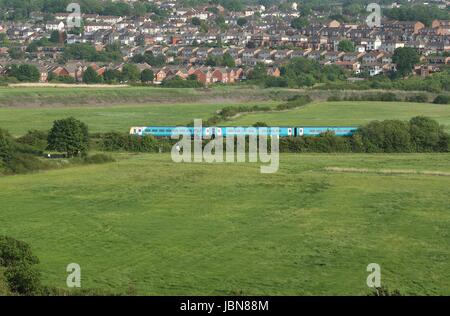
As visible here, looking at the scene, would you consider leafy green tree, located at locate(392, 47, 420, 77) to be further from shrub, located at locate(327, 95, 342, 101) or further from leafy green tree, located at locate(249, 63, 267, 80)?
shrub, located at locate(327, 95, 342, 101)

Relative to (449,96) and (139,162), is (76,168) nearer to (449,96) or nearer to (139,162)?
(139,162)

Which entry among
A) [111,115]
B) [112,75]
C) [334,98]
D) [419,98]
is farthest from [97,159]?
[112,75]

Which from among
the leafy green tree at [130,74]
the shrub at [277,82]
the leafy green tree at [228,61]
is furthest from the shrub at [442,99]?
the leafy green tree at [228,61]

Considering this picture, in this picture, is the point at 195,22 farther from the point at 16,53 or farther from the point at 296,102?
the point at 296,102

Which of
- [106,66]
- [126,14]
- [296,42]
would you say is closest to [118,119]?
[106,66]

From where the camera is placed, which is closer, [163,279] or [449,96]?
[163,279]

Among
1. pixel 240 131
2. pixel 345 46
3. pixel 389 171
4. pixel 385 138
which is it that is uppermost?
pixel 345 46

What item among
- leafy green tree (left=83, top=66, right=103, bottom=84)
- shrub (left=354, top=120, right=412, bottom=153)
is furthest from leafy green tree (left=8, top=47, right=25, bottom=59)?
shrub (left=354, top=120, right=412, bottom=153)
